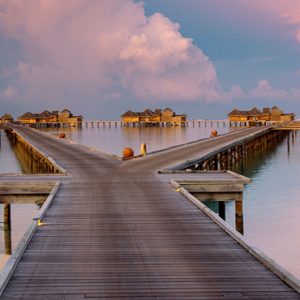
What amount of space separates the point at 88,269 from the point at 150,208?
428 centimetres

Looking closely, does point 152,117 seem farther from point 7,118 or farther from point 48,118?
point 7,118

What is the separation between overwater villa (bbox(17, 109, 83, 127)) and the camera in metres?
141

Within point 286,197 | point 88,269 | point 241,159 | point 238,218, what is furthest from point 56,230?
point 241,159

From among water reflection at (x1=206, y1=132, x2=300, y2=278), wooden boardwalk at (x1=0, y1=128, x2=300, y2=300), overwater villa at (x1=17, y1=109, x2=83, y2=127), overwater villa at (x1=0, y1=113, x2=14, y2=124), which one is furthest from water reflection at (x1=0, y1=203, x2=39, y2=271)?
overwater villa at (x1=17, y1=109, x2=83, y2=127)

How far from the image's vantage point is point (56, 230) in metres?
9.15

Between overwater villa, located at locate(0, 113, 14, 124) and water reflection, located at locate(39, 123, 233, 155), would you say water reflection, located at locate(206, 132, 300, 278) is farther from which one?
overwater villa, located at locate(0, 113, 14, 124)

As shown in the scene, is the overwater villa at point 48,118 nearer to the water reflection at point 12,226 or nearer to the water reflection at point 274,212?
the water reflection at point 274,212

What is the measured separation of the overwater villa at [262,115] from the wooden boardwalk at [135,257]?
11407 cm

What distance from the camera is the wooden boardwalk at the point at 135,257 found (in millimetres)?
6285

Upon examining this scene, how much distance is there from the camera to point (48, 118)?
472ft

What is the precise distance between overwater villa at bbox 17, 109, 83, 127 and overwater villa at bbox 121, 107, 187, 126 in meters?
15.2

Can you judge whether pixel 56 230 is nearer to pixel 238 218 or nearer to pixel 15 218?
pixel 238 218

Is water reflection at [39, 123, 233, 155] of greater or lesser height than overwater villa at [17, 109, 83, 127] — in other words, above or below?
below

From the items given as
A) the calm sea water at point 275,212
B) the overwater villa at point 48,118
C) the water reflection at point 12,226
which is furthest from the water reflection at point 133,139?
the overwater villa at point 48,118
